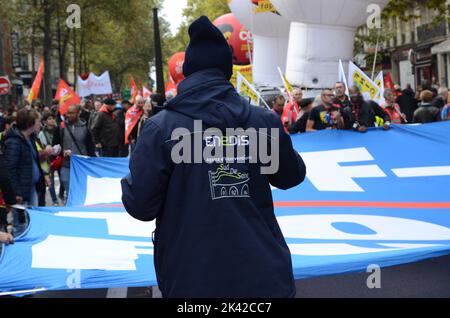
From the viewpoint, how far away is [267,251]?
128 inches

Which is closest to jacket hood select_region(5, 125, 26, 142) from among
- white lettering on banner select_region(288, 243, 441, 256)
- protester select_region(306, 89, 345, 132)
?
protester select_region(306, 89, 345, 132)

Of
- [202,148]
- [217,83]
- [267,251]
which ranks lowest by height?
[267,251]

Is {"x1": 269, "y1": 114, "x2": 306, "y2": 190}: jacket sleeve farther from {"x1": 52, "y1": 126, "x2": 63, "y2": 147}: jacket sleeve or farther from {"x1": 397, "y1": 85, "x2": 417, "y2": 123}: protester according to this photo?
{"x1": 397, "y1": 85, "x2": 417, "y2": 123}: protester

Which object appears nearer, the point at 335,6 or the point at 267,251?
the point at 267,251

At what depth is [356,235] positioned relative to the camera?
639 cm

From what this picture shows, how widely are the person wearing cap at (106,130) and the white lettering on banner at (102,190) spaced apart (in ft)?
21.9

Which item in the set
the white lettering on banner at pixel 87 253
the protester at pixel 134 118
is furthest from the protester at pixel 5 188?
the protester at pixel 134 118

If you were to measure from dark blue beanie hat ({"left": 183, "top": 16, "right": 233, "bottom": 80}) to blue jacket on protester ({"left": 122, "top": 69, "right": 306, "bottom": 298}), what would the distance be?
0.11 m

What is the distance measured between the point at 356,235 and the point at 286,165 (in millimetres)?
3171

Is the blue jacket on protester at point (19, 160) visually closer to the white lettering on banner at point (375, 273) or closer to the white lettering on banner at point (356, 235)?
the white lettering on banner at point (356, 235)
